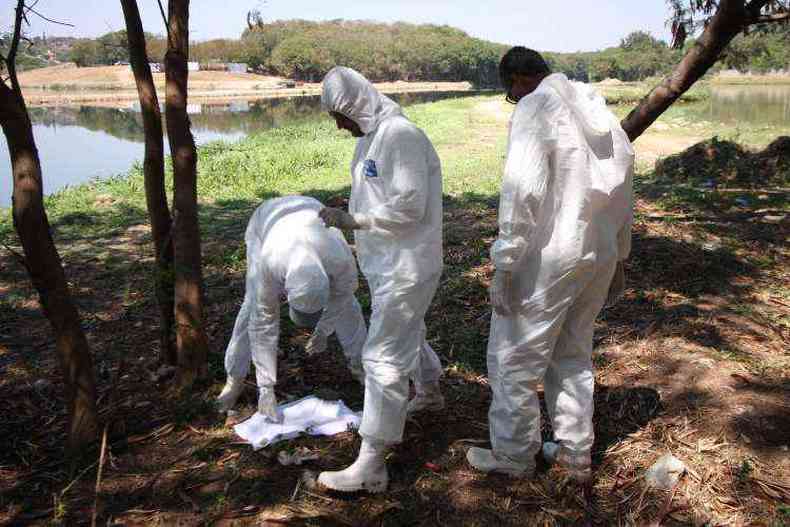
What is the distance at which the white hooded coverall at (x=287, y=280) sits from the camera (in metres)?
2.93

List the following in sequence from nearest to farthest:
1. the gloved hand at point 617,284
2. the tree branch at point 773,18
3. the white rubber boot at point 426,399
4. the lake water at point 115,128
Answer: the gloved hand at point 617,284 < the white rubber boot at point 426,399 < the tree branch at point 773,18 < the lake water at point 115,128

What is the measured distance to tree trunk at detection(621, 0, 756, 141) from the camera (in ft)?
16.3

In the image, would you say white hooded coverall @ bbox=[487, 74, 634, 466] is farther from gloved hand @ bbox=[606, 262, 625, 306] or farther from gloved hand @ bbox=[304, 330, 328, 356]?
gloved hand @ bbox=[304, 330, 328, 356]

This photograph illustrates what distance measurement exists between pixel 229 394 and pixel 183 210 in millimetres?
997

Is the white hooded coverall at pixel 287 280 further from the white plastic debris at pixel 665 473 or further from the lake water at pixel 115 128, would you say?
the lake water at pixel 115 128

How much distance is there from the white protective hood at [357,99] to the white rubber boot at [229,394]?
154cm

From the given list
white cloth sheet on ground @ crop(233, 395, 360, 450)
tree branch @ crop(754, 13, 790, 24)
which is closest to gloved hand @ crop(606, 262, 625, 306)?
white cloth sheet on ground @ crop(233, 395, 360, 450)

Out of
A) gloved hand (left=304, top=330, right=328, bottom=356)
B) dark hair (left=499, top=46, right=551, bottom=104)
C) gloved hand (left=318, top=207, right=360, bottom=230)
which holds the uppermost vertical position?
dark hair (left=499, top=46, right=551, bottom=104)

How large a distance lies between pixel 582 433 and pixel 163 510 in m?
1.75

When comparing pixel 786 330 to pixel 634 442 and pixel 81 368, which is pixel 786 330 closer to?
pixel 634 442

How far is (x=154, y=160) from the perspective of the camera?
3.44 m

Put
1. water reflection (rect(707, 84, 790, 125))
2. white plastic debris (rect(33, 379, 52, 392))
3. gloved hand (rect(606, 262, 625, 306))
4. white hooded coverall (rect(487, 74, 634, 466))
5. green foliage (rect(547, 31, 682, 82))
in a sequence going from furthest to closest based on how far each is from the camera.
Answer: green foliage (rect(547, 31, 682, 82)) < water reflection (rect(707, 84, 790, 125)) < white plastic debris (rect(33, 379, 52, 392)) < gloved hand (rect(606, 262, 625, 306)) < white hooded coverall (rect(487, 74, 634, 466))

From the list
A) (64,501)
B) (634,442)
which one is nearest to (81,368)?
(64,501)

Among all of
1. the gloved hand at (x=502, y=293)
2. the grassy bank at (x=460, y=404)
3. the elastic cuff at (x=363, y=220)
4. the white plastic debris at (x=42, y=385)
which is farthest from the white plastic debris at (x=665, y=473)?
the white plastic debris at (x=42, y=385)
